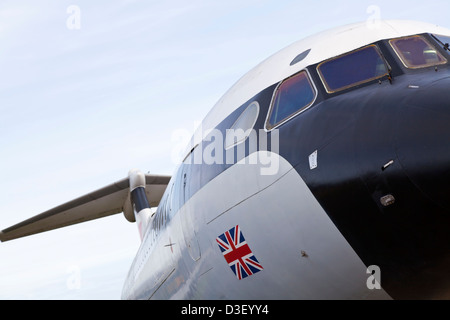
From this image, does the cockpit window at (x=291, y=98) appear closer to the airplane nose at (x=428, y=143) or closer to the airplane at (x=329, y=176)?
the airplane at (x=329, y=176)

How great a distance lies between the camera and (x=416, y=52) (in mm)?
6695

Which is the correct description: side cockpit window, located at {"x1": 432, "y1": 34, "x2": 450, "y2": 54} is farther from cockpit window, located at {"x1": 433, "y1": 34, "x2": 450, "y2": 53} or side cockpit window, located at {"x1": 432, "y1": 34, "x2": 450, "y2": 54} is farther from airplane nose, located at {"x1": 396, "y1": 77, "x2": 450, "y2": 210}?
airplane nose, located at {"x1": 396, "y1": 77, "x2": 450, "y2": 210}

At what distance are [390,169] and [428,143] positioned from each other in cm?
39

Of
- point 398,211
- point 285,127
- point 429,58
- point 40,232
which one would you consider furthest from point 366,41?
point 40,232

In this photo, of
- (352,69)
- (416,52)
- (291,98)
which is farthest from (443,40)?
(291,98)

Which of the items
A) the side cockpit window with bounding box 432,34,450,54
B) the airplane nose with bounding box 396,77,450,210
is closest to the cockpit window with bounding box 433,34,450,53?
the side cockpit window with bounding box 432,34,450,54

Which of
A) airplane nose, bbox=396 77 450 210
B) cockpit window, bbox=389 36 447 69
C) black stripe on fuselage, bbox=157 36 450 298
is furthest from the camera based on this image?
cockpit window, bbox=389 36 447 69

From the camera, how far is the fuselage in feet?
17.0

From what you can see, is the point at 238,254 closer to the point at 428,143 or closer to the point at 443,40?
the point at 428,143

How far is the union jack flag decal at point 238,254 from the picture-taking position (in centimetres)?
691

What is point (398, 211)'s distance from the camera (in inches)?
207

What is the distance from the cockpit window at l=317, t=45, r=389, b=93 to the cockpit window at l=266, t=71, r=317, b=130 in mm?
190
